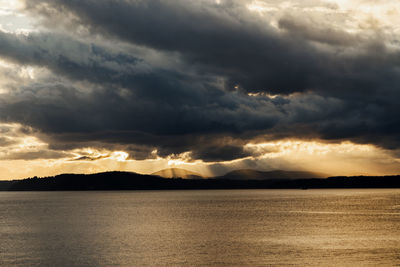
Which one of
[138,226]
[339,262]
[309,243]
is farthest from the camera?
[138,226]

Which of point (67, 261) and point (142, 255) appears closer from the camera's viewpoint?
point (67, 261)

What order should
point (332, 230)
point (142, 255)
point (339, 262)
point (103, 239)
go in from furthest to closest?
point (332, 230) < point (103, 239) < point (142, 255) < point (339, 262)

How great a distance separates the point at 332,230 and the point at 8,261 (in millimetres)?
65628

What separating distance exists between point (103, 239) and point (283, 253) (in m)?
35.1

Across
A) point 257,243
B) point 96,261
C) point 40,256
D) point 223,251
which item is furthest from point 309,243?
point 40,256

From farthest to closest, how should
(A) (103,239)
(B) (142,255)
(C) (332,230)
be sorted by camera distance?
(C) (332,230)
(A) (103,239)
(B) (142,255)

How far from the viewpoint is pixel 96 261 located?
64.2m

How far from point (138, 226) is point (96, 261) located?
49.8 metres

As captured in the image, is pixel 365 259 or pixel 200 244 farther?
pixel 200 244

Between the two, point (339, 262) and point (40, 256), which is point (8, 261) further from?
point (339, 262)

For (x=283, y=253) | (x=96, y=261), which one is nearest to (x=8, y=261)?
(x=96, y=261)

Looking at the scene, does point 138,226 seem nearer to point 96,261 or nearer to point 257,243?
point 257,243

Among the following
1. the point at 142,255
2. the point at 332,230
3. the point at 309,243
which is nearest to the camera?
the point at 142,255

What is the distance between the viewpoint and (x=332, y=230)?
101m
